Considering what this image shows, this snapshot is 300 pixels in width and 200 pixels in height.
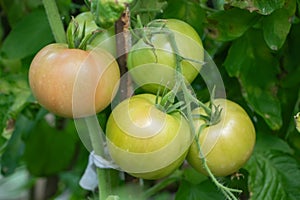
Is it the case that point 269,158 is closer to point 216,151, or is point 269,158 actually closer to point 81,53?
point 216,151

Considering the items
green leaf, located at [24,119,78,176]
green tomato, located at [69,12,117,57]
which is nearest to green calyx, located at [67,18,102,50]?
green tomato, located at [69,12,117,57]

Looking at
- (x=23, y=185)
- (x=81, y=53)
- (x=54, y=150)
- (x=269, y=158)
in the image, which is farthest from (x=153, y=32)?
(x=23, y=185)

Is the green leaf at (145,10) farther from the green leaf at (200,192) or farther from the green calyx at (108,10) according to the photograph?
the green leaf at (200,192)

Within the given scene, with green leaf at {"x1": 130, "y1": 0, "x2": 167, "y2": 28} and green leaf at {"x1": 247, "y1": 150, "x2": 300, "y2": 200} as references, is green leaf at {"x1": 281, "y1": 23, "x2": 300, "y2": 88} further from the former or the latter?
green leaf at {"x1": 130, "y1": 0, "x2": 167, "y2": 28}

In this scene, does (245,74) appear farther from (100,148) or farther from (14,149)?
(14,149)

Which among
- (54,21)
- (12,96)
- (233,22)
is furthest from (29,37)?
(233,22)

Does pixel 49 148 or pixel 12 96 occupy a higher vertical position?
pixel 12 96
